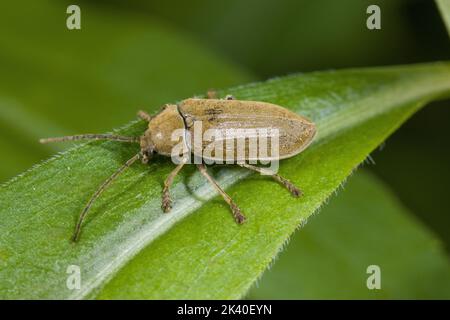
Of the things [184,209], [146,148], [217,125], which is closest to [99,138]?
[146,148]

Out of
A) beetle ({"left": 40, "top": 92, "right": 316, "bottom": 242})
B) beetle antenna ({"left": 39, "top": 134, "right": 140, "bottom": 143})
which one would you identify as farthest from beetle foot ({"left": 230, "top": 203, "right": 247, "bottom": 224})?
beetle antenna ({"left": 39, "top": 134, "right": 140, "bottom": 143})

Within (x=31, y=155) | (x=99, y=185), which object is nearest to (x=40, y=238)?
(x=99, y=185)

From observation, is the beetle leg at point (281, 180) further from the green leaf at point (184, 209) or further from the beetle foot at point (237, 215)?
the beetle foot at point (237, 215)

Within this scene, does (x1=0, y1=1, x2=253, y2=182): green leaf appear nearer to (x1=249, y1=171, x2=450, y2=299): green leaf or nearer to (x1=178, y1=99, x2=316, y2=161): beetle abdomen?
(x1=178, y1=99, x2=316, y2=161): beetle abdomen

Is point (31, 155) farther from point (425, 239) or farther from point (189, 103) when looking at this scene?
point (425, 239)

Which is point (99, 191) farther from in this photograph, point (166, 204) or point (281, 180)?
point (281, 180)

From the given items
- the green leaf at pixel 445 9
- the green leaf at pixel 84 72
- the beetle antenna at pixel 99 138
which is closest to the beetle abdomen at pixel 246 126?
the beetle antenna at pixel 99 138
